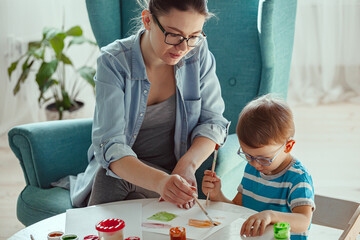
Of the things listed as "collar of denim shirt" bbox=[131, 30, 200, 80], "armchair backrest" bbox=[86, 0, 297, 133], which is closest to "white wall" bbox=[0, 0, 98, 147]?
"armchair backrest" bbox=[86, 0, 297, 133]

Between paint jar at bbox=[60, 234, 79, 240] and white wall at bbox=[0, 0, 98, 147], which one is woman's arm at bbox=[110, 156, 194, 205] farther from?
white wall at bbox=[0, 0, 98, 147]

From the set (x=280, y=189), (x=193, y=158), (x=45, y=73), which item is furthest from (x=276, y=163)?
(x=45, y=73)

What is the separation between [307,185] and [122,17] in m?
A: 1.25

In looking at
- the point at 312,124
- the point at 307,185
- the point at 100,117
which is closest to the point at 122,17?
the point at 100,117

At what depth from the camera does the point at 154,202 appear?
1607mm

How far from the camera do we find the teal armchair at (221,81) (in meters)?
1.97

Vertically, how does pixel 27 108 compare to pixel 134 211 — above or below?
below

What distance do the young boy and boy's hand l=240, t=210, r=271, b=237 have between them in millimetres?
71

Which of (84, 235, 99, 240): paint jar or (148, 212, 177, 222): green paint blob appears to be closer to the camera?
(84, 235, 99, 240): paint jar

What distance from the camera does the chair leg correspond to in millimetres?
1373

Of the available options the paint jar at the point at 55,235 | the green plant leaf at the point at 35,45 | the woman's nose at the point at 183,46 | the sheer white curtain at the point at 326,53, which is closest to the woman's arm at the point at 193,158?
the woman's nose at the point at 183,46

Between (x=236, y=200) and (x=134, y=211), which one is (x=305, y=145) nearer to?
(x=236, y=200)

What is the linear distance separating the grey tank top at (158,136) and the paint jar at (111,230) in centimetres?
59

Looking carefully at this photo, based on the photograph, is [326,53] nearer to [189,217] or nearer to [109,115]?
[109,115]
